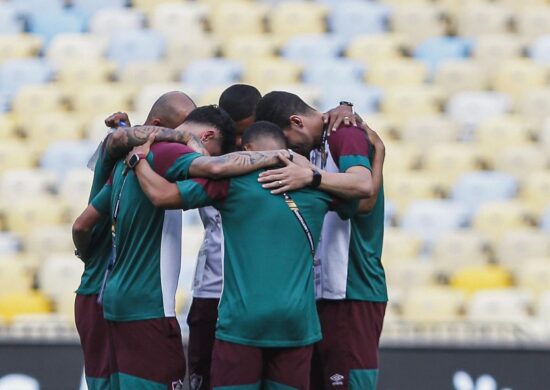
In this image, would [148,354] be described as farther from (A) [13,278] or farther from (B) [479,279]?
(B) [479,279]

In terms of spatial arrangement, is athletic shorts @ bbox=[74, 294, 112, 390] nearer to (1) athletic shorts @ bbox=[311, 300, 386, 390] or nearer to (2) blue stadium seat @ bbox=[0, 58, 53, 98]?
(1) athletic shorts @ bbox=[311, 300, 386, 390]

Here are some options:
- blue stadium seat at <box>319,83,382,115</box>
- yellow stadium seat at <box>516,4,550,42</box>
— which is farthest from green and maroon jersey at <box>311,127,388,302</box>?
yellow stadium seat at <box>516,4,550,42</box>

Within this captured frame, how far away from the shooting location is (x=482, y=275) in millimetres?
9609

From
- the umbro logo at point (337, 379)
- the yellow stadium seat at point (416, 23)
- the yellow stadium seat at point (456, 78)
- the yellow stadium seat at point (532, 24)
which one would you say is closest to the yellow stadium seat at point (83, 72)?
the yellow stadium seat at point (416, 23)

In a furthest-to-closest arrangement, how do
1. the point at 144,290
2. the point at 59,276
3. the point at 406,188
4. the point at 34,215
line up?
the point at 406,188
the point at 34,215
the point at 59,276
the point at 144,290

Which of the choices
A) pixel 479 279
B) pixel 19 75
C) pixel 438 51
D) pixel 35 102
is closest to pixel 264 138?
pixel 479 279

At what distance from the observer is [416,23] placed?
12141mm

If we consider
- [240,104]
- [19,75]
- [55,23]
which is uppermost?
[55,23]

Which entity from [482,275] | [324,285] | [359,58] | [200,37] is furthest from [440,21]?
[324,285]

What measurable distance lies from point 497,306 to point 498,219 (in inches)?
45.0

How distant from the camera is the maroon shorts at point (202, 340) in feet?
19.7

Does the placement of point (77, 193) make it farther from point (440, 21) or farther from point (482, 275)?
point (440, 21)

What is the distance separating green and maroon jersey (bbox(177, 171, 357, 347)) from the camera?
5336 millimetres

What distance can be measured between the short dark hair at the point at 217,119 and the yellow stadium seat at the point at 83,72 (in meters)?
5.97
